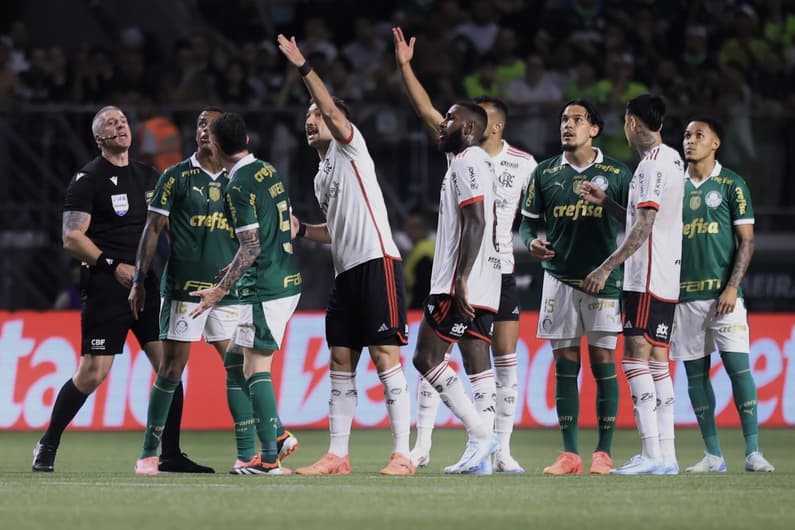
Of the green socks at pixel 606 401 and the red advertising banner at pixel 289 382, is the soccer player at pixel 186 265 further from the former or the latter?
the red advertising banner at pixel 289 382

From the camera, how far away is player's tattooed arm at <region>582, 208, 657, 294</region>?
10.5 m

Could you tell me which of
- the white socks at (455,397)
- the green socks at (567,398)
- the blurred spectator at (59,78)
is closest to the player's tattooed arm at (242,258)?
the white socks at (455,397)

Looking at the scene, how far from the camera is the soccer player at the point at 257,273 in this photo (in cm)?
1012

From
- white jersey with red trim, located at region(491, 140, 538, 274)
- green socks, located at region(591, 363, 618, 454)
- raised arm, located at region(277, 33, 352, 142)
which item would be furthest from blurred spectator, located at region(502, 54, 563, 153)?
raised arm, located at region(277, 33, 352, 142)

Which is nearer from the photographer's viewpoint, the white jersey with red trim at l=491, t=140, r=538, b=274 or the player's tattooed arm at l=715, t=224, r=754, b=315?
the white jersey with red trim at l=491, t=140, r=538, b=274

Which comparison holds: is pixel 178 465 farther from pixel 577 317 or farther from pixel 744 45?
pixel 744 45

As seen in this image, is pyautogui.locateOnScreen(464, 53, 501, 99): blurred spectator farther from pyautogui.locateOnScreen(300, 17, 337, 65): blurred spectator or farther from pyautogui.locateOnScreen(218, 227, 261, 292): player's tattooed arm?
pyautogui.locateOnScreen(218, 227, 261, 292): player's tattooed arm

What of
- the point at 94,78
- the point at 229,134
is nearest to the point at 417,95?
the point at 229,134

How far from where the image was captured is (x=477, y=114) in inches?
408

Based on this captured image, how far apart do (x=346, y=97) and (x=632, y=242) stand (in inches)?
369

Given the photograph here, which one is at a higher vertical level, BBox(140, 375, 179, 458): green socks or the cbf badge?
the cbf badge

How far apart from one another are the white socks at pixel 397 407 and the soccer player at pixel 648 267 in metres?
1.52

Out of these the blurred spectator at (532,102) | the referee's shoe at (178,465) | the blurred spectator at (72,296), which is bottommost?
the referee's shoe at (178,465)

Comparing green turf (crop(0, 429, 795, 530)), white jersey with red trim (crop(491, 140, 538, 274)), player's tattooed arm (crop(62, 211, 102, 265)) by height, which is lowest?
green turf (crop(0, 429, 795, 530))
